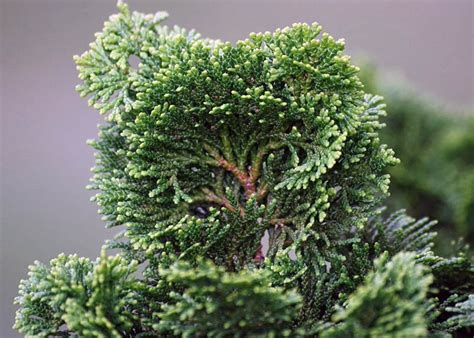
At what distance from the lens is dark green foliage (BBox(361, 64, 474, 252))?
2.04m

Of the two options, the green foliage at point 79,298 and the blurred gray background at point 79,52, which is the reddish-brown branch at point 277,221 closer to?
the green foliage at point 79,298

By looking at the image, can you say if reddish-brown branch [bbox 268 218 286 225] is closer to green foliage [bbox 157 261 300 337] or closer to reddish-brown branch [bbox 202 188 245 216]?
reddish-brown branch [bbox 202 188 245 216]

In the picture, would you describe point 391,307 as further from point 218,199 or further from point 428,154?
point 428,154

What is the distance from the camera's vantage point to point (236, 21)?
4531 millimetres

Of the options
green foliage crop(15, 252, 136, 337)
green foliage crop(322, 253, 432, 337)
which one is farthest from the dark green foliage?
green foliage crop(15, 252, 136, 337)

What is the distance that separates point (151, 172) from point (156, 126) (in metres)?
0.09

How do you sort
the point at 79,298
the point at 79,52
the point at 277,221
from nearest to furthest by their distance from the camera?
1. the point at 79,298
2. the point at 277,221
3. the point at 79,52

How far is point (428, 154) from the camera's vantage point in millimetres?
2199

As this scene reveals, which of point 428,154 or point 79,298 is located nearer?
point 79,298

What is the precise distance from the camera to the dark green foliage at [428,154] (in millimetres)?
2037

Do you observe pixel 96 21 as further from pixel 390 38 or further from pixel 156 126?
pixel 156 126

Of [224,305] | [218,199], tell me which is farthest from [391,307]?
[218,199]

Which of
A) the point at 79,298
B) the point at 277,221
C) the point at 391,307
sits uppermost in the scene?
the point at 277,221

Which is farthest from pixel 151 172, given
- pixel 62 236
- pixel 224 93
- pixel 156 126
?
pixel 62 236
